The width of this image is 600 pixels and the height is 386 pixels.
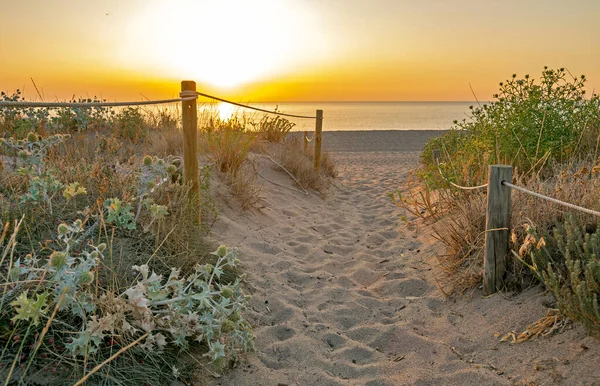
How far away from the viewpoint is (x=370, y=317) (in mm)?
3326

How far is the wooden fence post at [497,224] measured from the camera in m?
3.08

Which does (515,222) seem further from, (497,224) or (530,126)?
(530,126)

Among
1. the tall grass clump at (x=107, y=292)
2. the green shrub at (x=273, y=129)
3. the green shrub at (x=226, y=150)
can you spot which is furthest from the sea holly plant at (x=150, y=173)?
the green shrub at (x=273, y=129)

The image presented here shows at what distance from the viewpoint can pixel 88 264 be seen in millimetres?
1987

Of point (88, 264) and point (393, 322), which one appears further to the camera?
point (393, 322)

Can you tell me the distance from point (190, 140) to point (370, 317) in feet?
6.59

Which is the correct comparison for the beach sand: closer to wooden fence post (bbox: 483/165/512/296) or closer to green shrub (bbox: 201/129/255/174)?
wooden fence post (bbox: 483/165/512/296)

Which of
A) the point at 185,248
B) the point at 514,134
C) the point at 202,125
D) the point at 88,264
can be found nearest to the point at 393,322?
the point at 185,248

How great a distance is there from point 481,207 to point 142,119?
7288 millimetres

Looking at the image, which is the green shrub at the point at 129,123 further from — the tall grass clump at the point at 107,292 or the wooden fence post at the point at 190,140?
the tall grass clump at the point at 107,292

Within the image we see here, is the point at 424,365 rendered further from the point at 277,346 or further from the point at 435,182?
the point at 435,182

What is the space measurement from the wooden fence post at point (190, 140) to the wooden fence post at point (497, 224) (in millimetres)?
2238

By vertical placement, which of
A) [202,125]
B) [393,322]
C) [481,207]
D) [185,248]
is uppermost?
[202,125]

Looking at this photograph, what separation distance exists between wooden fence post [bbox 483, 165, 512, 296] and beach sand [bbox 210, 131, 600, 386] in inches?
6.8
